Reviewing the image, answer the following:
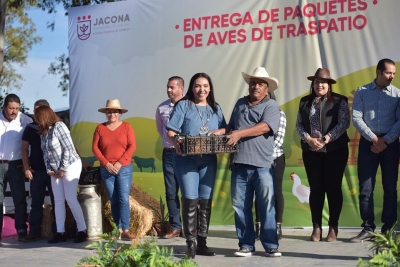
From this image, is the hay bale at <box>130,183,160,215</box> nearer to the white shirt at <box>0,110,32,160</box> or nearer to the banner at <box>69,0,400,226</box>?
the banner at <box>69,0,400,226</box>

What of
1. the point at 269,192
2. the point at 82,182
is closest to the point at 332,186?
the point at 269,192

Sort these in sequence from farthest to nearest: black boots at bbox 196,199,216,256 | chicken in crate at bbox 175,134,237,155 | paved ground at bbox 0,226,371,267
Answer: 1. black boots at bbox 196,199,216,256
2. paved ground at bbox 0,226,371,267
3. chicken in crate at bbox 175,134,237,155

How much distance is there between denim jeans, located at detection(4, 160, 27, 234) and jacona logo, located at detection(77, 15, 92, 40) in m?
2.42

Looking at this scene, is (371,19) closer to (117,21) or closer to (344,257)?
(344,257)

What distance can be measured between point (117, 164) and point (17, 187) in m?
1.50

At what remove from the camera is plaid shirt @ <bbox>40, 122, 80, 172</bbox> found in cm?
796

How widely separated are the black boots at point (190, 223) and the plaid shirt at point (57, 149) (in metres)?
2.08

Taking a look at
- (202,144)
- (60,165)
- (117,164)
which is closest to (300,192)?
(117,164)

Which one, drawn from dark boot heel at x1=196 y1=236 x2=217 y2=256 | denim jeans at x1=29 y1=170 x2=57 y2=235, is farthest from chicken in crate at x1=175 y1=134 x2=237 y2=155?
denim jeans at x1=29 y1=170 x2=57 y2=235

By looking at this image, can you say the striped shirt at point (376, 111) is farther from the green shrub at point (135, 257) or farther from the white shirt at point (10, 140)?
the green shrub at point (135, 257)

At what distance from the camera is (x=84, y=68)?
32.6 ft

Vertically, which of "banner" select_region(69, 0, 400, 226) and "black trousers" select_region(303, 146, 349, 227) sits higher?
"banner" select_region(69, 0, 400, 226)

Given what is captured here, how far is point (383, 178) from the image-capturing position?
7.07m

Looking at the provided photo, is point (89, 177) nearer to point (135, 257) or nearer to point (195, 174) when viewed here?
point (195, 174)
